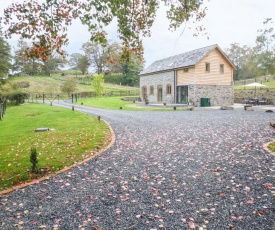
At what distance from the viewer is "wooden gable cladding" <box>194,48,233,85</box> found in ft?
92.2

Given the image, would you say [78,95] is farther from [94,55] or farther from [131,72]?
[94,55]

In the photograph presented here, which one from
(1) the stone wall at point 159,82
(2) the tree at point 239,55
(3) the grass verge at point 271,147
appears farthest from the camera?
(2) the tree at point 239,55

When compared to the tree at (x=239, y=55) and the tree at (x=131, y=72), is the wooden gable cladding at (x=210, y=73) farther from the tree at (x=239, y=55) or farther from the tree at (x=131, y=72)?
the tree at (x=131, y=72)

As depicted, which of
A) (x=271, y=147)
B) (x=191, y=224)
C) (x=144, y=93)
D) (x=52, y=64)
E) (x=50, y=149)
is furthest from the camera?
(x=52, y=64)

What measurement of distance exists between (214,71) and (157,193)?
2693 centimetres

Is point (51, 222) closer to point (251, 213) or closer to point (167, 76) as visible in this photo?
point (251, 213)

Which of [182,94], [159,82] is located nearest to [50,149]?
[182,94]

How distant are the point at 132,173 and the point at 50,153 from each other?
3.74m

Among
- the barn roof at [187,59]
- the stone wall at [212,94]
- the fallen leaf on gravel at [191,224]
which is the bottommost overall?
the fallen leaf on gravel at [191,224]

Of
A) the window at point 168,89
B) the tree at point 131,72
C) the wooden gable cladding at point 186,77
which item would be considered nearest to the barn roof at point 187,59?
the wooden gable cladding at point 186,77

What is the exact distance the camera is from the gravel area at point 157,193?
13.2ft

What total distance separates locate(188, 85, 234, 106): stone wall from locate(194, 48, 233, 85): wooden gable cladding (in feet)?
2.05

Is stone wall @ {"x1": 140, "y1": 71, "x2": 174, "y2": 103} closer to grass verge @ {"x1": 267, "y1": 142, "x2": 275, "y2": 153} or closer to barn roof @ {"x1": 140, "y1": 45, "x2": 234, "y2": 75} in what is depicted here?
barn roof @ {"x1": 140, "y1": 45, "x2": 234, "y2": 75}

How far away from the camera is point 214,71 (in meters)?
29.2
